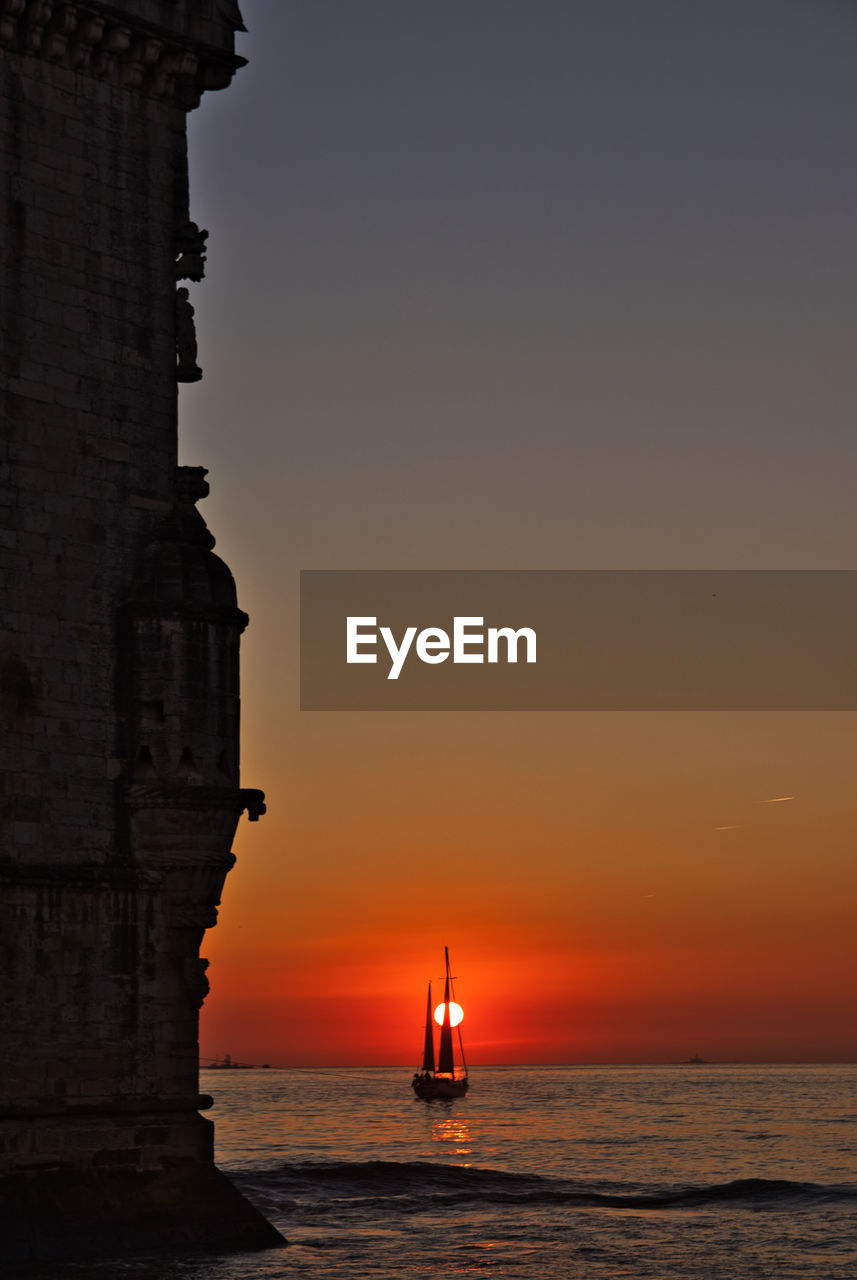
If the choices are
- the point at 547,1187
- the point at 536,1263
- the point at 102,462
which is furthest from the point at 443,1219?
the point at 102,462

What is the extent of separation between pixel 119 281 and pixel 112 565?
557 cm

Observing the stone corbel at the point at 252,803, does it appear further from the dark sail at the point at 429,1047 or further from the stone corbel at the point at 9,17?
the dark sail at the point at 429,1047

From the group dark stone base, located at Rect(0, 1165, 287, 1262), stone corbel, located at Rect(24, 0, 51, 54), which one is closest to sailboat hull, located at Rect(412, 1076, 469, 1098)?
dark stone base, located at Rect(0, 1165, 287, 1262)

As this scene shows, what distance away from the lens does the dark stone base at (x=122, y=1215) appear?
32.7m

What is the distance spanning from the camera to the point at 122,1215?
33969mm

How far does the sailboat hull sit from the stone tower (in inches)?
4888

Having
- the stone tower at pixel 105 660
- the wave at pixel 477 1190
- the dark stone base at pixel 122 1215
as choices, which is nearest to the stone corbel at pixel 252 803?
the stone tower at pixel 105 660

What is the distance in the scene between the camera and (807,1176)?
3536 inches

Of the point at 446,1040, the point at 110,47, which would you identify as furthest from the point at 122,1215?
the point at 446,1040

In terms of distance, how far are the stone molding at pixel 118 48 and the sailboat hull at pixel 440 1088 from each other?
12771 cm

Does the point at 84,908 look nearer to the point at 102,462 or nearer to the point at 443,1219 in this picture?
the point at 102,462

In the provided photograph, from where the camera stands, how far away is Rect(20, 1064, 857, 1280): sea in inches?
1730

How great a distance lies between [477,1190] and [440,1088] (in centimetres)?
8923

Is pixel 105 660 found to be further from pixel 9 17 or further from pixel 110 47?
pixel 9 17
